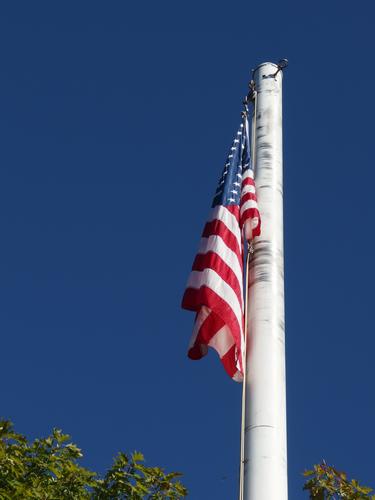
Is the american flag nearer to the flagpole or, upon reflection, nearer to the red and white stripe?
the red and white stripe

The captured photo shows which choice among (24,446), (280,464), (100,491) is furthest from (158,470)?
(280,464)

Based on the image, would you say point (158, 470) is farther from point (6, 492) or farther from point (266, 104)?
point (266, 104)

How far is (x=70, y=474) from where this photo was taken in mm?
11195

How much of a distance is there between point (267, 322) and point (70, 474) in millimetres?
3879

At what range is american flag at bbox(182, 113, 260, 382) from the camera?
8.77 m

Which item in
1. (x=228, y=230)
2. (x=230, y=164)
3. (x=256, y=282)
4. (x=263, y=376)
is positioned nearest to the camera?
(x=263, y=376)

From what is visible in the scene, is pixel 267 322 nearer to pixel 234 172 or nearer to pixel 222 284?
pixel 222 284

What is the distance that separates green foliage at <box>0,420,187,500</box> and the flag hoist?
9.90 feet

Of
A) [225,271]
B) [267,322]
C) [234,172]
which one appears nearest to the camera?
[267,322]

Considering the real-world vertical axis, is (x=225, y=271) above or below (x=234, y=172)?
below

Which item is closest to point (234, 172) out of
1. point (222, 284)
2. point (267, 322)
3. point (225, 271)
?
point (225, 271)

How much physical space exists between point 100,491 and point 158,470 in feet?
2.48

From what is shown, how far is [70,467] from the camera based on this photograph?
36.8 ft

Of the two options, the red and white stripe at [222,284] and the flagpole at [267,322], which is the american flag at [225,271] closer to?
the red and white stripe at [222,284]
